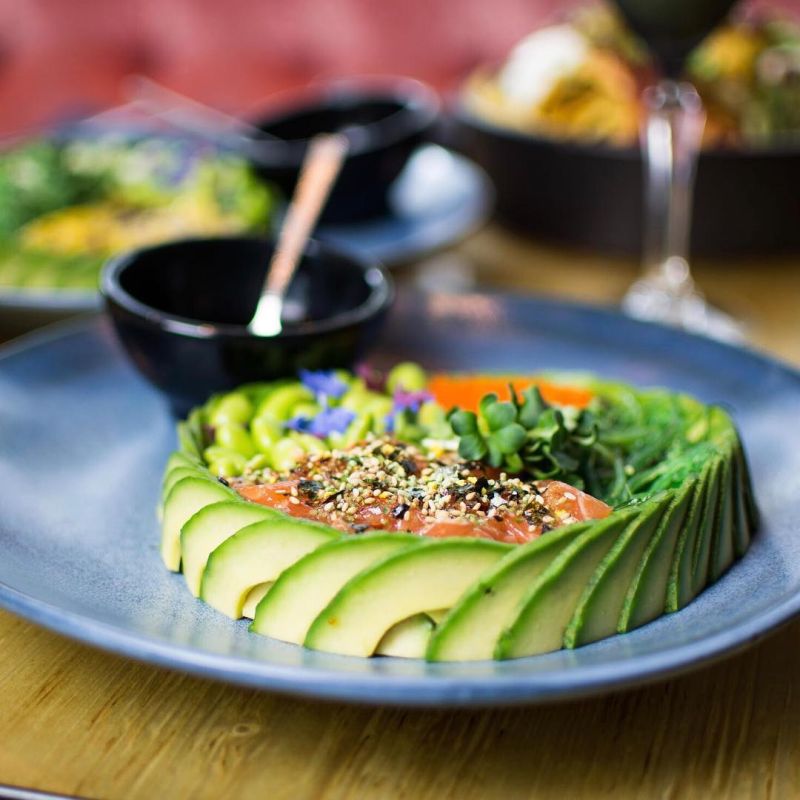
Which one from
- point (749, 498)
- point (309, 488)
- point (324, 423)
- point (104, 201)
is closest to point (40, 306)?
point (104, 201)

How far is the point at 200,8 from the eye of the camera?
11.7 ft

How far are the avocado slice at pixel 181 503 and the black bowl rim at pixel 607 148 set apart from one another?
3.90 ft

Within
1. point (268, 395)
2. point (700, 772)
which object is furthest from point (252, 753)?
point (268, 395)

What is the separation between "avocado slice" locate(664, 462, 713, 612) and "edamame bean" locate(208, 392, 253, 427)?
485mm

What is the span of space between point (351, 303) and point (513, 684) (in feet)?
2.63

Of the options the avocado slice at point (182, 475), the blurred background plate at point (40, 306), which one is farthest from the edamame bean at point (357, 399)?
the blurred background plate at point (40, 306)

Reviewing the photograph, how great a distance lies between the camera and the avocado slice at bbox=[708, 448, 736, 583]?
1034 mm

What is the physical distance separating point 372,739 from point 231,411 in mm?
422

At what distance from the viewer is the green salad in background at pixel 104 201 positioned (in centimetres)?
187

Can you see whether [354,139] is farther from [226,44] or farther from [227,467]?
[226,44]

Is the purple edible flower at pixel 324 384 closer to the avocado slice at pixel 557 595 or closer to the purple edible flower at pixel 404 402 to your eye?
the purple edible flower at pixel 404 402

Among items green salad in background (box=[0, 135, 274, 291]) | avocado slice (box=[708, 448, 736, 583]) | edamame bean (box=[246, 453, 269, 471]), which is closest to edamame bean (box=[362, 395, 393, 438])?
edamame bean (box=[246, 453, 269, 471])

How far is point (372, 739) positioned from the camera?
3.10 feet

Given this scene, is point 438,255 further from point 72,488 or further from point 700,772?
point 700,772
